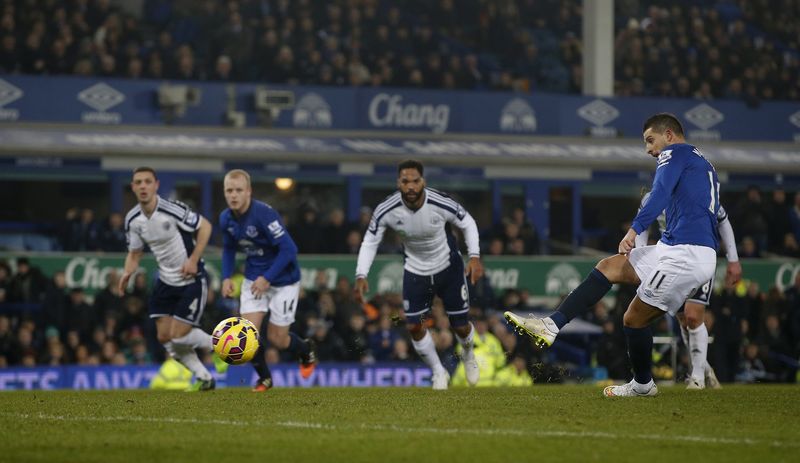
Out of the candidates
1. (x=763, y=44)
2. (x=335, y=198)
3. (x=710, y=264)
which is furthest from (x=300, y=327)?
(x=763, y=44)

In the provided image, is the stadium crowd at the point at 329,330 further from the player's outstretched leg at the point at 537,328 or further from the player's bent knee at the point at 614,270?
the player's outstretched leg at the point at 537,328

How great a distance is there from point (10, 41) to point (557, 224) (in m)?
10.5

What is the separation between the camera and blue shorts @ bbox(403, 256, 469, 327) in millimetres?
13430

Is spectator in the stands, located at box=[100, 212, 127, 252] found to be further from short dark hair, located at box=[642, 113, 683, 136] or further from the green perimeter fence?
short dark hair, located at box=[642, 113, 683, 136]

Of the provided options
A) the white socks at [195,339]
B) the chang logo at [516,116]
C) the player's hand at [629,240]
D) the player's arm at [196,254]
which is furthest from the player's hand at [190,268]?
the chang logo at [516,116]

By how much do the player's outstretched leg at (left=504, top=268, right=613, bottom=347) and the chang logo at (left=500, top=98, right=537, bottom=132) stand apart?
16.0 m

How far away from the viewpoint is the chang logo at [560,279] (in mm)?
24125

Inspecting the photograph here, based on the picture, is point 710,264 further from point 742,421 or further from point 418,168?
point 418,168

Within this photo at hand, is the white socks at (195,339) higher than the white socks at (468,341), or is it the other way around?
the white socks at (195,339)

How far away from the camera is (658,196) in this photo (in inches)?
378

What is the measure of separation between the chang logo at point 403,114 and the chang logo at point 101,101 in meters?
4.59

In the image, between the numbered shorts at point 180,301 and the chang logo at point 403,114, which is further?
the chang logo at point 403,114

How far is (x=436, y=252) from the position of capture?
13406mm

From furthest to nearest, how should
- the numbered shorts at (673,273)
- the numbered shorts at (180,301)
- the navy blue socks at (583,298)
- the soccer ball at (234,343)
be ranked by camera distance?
the numbered shorts at (180,301), the soccer ball at (234,343), the navy blue socks at (583,298), the numbered shorts at (673,273)
